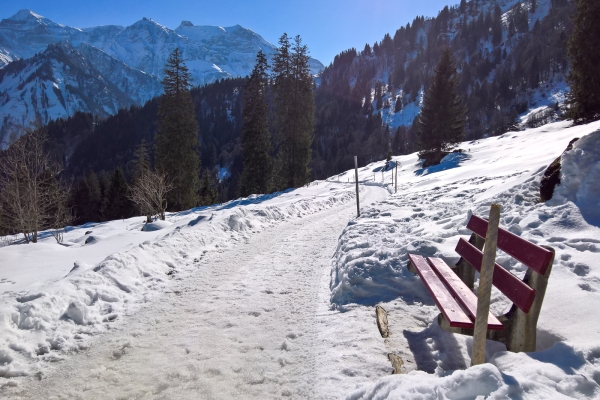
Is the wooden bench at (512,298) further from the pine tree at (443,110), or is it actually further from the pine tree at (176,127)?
the pine tree at (443,110)

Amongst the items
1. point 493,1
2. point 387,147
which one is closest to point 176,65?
point 387,147

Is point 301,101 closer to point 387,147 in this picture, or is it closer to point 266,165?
point 266,165

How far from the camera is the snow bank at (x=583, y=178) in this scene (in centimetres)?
495

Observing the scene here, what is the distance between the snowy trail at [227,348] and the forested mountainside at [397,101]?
295 ft

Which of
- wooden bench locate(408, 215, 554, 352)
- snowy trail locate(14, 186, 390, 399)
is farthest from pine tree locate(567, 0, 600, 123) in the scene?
snowy trail locate(14, 186, 390, 399)

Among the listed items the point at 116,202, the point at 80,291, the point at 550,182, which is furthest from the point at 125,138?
the point at 550,182

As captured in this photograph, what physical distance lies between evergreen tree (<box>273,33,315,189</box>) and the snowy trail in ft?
75.5

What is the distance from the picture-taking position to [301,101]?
27469 millimetres

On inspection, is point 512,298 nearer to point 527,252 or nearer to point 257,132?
point 527,252

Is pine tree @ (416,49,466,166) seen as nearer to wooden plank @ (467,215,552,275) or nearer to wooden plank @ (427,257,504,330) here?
wooden plank @ (427,257,504,330)

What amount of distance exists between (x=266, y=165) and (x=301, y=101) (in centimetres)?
636

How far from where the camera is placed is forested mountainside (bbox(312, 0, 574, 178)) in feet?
368

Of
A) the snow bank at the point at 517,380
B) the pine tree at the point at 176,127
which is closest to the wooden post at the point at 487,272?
the snow bank at the point at 517,380

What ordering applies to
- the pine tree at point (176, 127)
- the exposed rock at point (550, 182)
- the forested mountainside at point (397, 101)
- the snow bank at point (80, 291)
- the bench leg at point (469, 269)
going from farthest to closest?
the forested mountainside at point (397, 101) < the pine tree at point (176, 127) < the exposed rock at point (550, 182) < the bench leg at point (469, 269) < the snow bank at point (80, 291)
